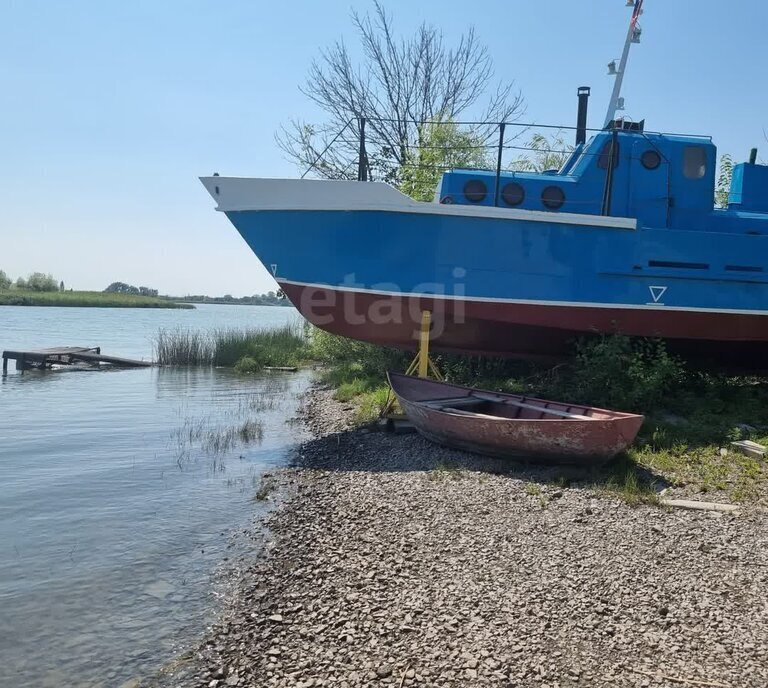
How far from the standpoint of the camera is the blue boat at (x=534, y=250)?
9727 millimetres

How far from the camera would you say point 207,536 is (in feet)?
20.2

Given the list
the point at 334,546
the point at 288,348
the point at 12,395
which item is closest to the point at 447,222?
the point at 334,546

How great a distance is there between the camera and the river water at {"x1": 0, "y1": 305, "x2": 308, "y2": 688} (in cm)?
429

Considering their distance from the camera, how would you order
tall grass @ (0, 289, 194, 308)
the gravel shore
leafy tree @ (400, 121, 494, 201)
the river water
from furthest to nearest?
1. tall grass @ (0, 289, 194, 308)
2. leafy tree @ (400, 121, 494, 201)
3. the river water
4. the gravel shore

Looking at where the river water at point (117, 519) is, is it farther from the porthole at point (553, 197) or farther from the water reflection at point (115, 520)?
the porthole at point (553, 197)

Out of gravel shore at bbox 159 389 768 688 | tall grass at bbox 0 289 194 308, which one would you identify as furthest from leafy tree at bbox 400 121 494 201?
tall grass at bbox 0 289 194 308

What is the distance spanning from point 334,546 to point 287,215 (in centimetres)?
624

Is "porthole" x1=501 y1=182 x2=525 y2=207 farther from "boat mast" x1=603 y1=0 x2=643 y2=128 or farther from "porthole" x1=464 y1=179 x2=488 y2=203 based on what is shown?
"boat mast" x1=603 y1=0 x2=643 y2=128

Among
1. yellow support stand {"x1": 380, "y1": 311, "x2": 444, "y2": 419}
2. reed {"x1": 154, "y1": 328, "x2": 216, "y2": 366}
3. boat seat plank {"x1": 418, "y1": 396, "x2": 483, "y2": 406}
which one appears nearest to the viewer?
boat seat plank {"x1": 418, "y1": 396, "x2": 483, "y2": 406}

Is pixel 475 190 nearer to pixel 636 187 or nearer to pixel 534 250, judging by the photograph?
pixel 534 250

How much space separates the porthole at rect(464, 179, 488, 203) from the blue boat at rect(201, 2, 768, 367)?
0.05 feet

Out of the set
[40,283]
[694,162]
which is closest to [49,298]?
[40,283]

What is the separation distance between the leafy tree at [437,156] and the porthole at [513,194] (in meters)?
4.63

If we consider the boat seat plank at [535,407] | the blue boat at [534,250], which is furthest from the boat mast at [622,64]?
the boat seat plank at [535,407]
